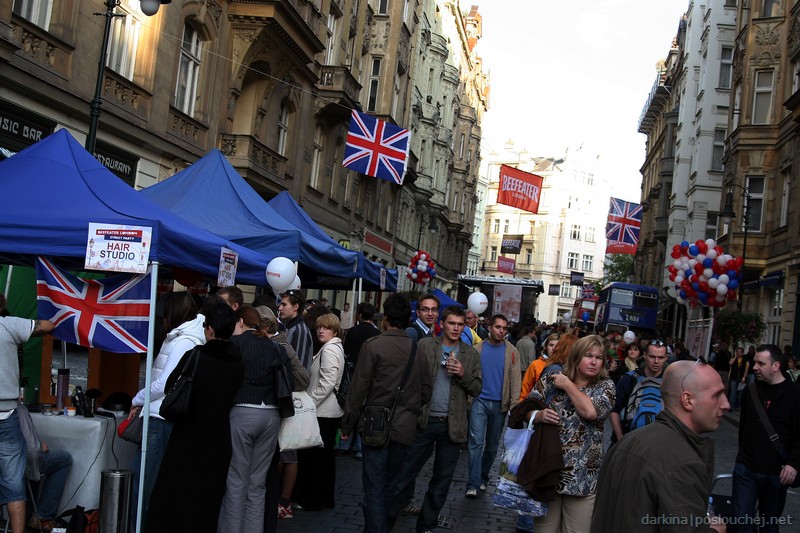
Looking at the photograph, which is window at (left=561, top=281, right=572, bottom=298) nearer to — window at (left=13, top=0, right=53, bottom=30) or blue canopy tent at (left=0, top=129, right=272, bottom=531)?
window at (left=13, top=0, right=53, bottom=30)

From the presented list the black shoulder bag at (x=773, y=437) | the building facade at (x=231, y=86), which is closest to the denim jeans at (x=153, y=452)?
the black shoulder bag at (x=773, y=437)

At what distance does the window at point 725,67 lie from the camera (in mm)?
44438

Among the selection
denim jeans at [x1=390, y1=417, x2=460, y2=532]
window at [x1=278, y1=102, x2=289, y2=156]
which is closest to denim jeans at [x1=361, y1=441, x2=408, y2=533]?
denim jeans at [x1=390, y1=417, x2=460, y2=532]

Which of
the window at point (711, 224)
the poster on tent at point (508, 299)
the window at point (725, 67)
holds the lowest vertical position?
the poster on tent at point (508, 299)

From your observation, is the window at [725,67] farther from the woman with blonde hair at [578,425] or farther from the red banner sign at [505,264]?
the woman with blonde hair at [578,425]

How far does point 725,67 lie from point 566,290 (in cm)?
6805

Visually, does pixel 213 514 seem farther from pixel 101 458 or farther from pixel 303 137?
pixel 303 137

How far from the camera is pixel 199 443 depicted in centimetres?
577

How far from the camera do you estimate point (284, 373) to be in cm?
628

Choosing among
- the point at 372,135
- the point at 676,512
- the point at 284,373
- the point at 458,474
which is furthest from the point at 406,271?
the point at 676,512

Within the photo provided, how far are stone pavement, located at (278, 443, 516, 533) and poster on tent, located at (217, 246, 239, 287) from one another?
8.29ft

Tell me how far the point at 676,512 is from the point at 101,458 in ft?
16.6

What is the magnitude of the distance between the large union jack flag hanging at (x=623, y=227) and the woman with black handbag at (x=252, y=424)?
42.1 metres

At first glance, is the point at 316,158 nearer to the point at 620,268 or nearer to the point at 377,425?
the point at 377,425
